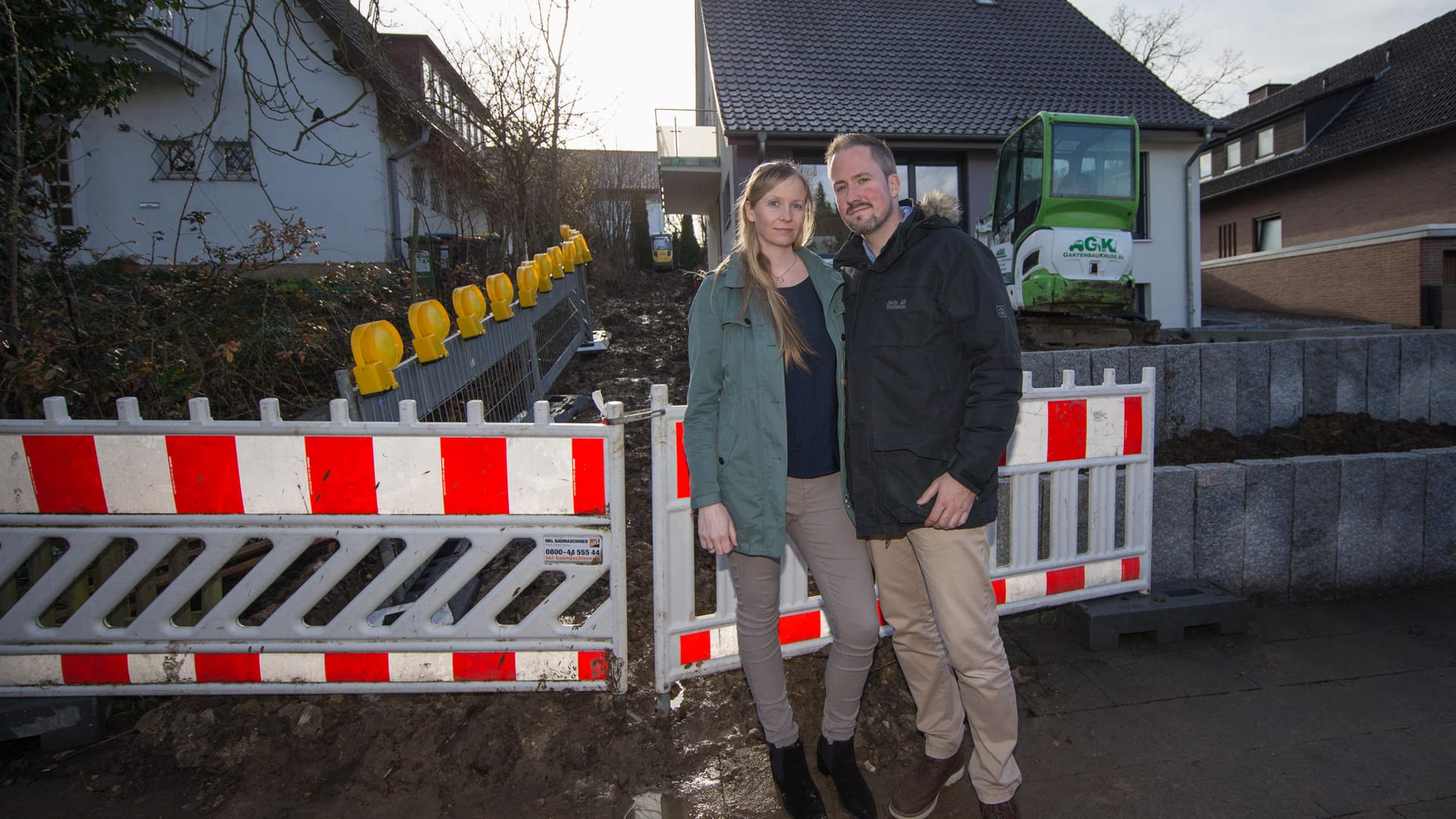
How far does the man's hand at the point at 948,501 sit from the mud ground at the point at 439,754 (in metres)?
1.10

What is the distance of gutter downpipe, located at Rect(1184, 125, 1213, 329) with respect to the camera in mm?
16859

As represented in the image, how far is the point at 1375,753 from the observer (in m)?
2.82

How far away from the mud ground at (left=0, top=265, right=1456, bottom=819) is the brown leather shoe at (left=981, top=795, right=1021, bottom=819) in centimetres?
48

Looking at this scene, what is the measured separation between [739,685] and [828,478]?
131 cm

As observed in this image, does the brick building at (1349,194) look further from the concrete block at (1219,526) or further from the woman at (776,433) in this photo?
the woman at (776,433)

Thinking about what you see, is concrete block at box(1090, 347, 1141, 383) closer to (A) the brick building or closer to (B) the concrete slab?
(B) the concrete slab

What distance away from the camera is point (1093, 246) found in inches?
389

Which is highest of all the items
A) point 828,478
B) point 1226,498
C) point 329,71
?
point 329,71

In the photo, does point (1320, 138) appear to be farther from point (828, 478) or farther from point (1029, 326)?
point (828, 478)

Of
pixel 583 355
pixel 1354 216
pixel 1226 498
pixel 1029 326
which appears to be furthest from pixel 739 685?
pixel 1354 216

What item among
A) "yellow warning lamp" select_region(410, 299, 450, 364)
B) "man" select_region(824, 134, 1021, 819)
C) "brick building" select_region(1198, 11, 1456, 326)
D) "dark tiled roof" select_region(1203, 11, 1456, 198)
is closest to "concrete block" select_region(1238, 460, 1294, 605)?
"man" select_region(824, 134, 1021, 819)

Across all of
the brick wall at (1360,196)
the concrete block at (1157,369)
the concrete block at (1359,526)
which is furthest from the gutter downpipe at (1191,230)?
the concrete block at (1359,526)

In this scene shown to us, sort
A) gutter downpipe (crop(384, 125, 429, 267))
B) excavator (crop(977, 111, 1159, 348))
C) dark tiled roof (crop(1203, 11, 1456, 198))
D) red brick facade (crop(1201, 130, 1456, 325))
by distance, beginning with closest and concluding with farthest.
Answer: excavator (crop(977, 111, 1159, 348)) < gutter downpipe (crop(384, 125, 429, 267)) < red brick facade (crop(1201, 130, 1456, 325)) < dark tiled roof (crop(1203, 11, 1456, 198))

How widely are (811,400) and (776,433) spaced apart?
0.56 ft
